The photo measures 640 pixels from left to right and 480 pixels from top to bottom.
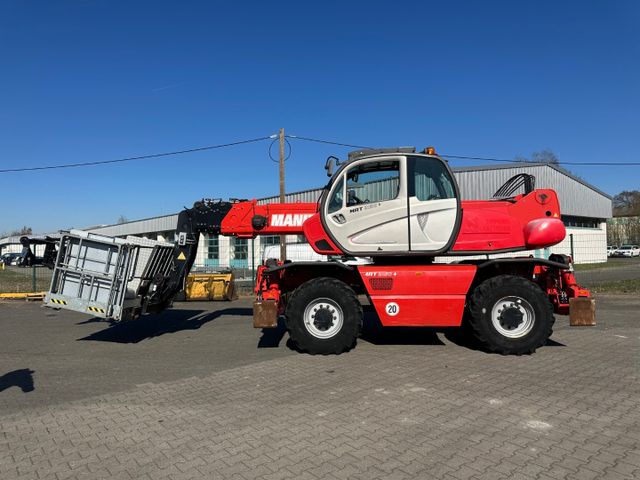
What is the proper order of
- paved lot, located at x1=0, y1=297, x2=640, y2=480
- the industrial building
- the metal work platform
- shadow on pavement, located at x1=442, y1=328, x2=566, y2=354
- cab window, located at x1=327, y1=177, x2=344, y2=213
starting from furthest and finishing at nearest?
the industrial building, the metal work platform, shadow on pavement, located at x1=442, y1=328, x2=566, y2=354, cab window, located at x1=327, y1=177, x2=344, y2=213, paved lot, located at x1=0, y1=297, x2=640, y2=480

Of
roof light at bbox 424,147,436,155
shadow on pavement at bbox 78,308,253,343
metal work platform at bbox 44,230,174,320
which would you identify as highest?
roof light at bbox 424,147,436,155

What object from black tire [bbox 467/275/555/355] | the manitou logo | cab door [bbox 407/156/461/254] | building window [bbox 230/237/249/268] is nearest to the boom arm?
the manitou logo

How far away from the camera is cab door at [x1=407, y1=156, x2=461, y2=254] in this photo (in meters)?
7.01

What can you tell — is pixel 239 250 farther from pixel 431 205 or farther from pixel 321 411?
pixel 321 411

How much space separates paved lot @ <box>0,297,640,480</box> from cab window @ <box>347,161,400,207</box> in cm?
239

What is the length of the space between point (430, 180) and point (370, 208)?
3.29 feet

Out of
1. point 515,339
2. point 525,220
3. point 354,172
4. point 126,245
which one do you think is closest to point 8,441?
point 126,245

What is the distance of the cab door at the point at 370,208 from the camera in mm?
7062

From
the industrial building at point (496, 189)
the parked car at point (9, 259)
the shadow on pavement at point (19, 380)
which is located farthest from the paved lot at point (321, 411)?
the industrial building at point (496, 189)

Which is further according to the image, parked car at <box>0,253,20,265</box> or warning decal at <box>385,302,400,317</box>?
parked car at <box>0,253,20,265</box>

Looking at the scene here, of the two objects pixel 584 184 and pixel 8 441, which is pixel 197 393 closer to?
pixel 8 441

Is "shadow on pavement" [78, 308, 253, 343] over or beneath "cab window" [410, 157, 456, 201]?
beneath

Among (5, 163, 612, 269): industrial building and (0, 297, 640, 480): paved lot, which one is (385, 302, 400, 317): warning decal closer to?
(0, 297, 640, 480): paved lot

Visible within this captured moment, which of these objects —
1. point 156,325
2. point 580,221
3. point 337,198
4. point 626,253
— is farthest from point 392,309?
point 626,253
